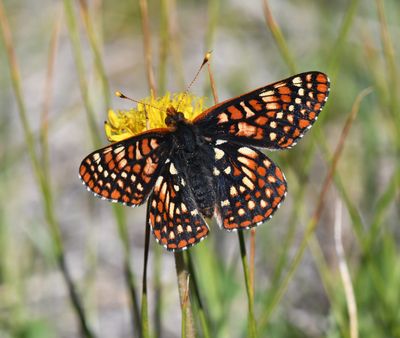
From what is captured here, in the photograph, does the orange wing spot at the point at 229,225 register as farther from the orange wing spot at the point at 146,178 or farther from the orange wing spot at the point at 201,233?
the orange wing spot at the point at 146,178

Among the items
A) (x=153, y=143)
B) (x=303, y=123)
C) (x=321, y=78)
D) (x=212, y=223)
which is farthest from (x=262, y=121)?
(x=212, y=223)

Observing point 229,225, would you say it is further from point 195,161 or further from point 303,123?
point 303,123

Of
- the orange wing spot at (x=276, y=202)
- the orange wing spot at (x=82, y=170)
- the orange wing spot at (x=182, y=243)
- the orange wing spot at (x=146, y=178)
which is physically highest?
the orange wing spot at (x=82, y=170)

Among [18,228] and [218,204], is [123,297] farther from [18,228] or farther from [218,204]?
[218,204]

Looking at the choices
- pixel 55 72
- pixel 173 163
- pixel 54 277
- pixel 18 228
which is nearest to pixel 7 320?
pixel 54 277

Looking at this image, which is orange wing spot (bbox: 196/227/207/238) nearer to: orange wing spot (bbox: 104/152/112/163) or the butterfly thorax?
the butterfly thorax

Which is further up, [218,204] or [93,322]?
[218,204]

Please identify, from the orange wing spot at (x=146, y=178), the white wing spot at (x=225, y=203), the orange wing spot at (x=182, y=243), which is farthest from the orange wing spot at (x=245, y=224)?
the orange wing spot at (x=146, y=178)
